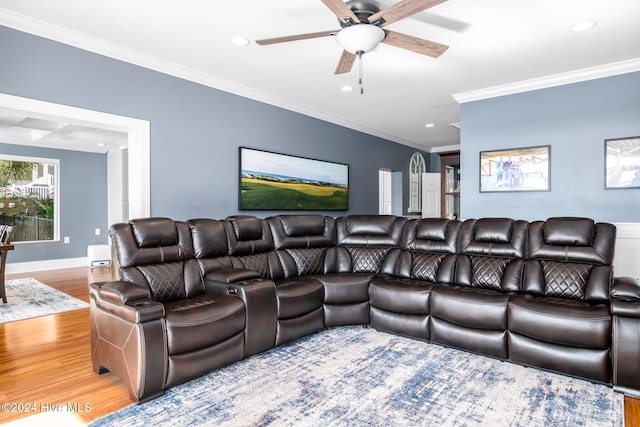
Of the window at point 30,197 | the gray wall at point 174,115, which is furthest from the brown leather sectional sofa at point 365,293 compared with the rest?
the window at point 30,197

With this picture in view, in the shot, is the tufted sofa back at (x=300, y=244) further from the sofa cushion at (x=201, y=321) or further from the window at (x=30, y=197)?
the window at (x=30, y=197)

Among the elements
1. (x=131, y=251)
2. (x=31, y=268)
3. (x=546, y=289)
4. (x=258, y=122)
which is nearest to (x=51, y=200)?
(x=31, y=268)

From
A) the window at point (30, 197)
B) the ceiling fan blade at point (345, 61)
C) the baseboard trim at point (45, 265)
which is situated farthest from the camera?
the window at point (30, 197)

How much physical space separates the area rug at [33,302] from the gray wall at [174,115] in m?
1.82

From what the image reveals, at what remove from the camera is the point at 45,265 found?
282 inches

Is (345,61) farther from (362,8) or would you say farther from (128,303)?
(128,303)

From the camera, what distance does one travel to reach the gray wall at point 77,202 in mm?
7179

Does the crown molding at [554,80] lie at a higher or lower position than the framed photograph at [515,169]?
higher

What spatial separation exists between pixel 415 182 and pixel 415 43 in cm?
603

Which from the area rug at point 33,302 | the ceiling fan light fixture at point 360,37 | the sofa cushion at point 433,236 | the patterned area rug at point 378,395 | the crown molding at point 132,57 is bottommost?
the patterned area rug at point 378,395

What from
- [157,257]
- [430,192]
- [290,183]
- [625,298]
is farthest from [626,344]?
[430,192]

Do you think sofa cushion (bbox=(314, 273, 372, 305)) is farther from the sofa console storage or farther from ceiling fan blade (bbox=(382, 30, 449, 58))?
ceiling fan blade (bbox=(382, 30, 449, 58))

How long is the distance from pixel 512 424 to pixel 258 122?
13.8ft

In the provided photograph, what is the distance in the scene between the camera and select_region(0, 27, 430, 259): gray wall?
313 centimetres
